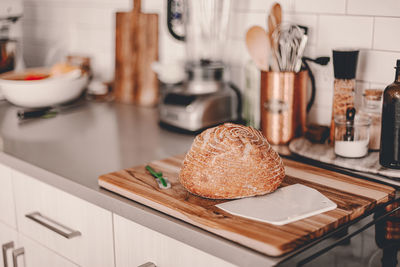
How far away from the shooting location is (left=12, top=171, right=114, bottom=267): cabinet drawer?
109 centimetres

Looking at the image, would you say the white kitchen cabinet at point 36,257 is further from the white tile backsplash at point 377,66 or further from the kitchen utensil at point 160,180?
the white tile backsplash at point 377,66

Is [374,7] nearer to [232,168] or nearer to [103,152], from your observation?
[232,168]

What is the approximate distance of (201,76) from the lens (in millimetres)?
1496

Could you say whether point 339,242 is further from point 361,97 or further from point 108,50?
point 108,50

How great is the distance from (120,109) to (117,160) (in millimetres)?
572

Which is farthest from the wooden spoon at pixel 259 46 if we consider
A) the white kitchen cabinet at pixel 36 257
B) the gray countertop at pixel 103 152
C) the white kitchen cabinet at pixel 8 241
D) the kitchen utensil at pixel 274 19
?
the white kitchen cabinet at pixel 8 241

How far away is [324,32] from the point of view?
1.35 metres

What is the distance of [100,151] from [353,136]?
2.05 ft

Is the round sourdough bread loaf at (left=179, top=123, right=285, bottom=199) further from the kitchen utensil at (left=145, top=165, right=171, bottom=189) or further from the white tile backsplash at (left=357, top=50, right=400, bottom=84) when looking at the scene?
the white tile backsplash at (left=357, top=50, right=400, bottom=84)

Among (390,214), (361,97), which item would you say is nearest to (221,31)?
(361,97)

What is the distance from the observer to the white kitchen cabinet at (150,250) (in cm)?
88

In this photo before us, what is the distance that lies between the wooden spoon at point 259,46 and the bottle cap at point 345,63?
19 centimetres

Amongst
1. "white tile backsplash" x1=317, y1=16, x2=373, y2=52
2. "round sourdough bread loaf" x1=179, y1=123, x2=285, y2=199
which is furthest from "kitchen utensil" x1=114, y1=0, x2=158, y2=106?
"round sourdough bread loaf" x1=179, y1=123, x2=285, y2=199

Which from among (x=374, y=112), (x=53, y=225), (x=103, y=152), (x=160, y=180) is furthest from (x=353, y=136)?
(x=53, y=225)
